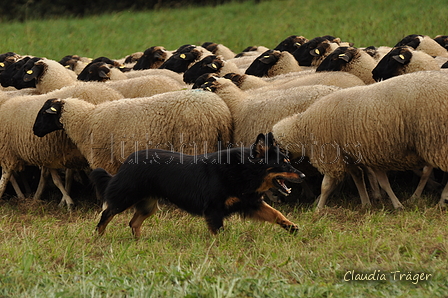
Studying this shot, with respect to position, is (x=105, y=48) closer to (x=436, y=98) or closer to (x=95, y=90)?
(x=95, y=90)

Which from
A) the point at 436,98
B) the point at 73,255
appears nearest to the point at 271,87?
the point at 436,98

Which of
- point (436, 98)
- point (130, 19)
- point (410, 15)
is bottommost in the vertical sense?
point (130, 19)

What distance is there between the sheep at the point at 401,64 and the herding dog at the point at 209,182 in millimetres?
3352

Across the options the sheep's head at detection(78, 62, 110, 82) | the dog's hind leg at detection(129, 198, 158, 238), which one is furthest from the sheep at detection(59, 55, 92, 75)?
the dog's hind leg at detection(129, 198, 158, 238)

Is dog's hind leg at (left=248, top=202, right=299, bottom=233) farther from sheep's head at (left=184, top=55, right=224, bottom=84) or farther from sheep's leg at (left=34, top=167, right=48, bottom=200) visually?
sheep's head at (left=184, top=55, right=224, bottom=84)

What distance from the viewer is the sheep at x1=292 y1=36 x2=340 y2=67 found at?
1038cm

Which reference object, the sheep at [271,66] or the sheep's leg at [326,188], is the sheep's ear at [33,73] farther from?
the sheep's leg at [326,188]

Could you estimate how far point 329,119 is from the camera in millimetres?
6105

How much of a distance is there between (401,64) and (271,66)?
2.45 m

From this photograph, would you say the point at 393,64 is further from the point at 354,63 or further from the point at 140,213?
the point at 140,213

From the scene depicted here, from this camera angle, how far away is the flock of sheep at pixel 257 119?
222 inches

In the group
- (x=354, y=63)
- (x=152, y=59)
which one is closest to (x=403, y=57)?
(x=354, y=63)

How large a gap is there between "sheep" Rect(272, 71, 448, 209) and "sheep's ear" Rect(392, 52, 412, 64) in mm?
1803

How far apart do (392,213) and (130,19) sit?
20.8m
